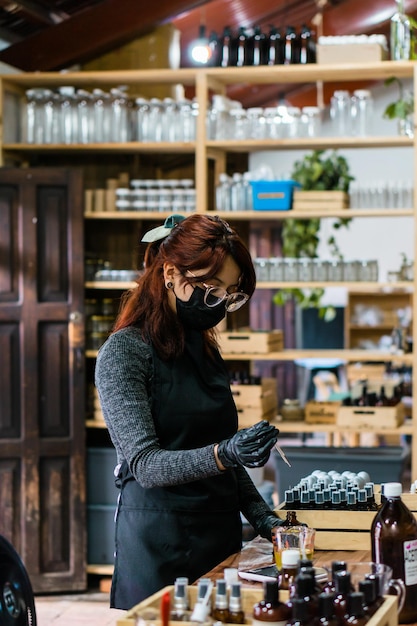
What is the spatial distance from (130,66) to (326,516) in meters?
4.33

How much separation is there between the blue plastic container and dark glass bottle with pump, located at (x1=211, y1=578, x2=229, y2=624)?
13.3 ft

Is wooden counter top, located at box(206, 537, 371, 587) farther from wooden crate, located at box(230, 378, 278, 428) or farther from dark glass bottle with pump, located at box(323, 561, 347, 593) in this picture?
wooden crate, located at box(230, 378, 278, 428)

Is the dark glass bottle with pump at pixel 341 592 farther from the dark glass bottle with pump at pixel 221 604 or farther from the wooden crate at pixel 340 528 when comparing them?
the wooden crate at pixel 340 528

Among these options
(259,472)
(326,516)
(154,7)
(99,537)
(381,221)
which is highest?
(154,7)

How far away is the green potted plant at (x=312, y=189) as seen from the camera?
21.7 ft

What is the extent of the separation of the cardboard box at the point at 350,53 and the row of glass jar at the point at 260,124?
0.30 meters

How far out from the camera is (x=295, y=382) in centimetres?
1298

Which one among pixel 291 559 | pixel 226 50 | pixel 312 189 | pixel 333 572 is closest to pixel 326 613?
pixel 333 572

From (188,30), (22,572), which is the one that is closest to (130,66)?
(188,30)

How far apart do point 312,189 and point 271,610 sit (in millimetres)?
5248

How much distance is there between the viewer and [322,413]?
5824mm

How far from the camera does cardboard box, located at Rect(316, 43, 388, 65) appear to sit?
5582 millimetres

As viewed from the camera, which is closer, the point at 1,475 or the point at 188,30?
the point at 1,475

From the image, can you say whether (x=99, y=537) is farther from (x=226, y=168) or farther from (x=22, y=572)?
(x=22, y=572)
